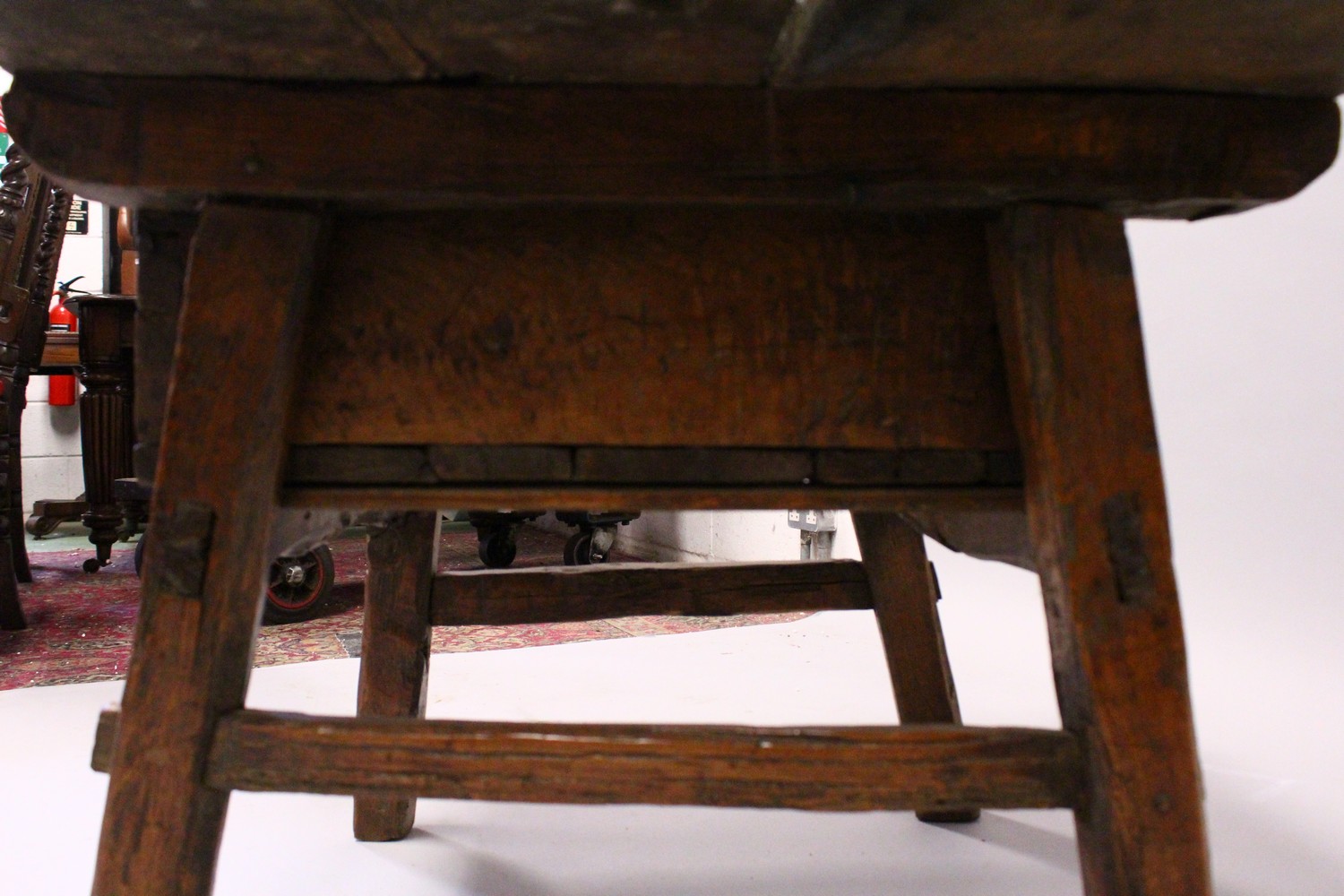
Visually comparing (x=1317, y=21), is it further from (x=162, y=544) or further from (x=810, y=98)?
(x=162, y=544)

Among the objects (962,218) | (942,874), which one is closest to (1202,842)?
(962,218)

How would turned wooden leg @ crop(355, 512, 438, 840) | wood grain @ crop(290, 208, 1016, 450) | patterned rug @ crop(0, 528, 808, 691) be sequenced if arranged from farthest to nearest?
patterned rug @ crop(0, 528, 808, 691)
turned wooden leg @ crop(355, 512, 438, 840)
wood grain @ crop(290, 208, 1016, 450)

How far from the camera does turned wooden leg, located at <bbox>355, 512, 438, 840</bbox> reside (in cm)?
110

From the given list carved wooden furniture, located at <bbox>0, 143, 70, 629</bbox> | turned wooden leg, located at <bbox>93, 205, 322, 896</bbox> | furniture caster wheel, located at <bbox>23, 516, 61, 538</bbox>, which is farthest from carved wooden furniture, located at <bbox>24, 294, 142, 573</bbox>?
turned wooden leg, located at <bbox>93, 205, 322, 896</bbox>

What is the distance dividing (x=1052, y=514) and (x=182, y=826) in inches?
21.0

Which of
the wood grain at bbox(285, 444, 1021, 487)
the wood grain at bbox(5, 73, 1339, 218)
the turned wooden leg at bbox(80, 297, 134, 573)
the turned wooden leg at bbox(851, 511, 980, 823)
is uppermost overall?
the turned wooden leg at bbox(80, 297, 134, 573)

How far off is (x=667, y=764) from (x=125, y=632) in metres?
2.23

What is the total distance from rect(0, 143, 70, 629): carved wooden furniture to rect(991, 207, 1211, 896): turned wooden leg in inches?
91.4

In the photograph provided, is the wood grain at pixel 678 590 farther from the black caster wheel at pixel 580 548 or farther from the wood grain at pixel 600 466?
the black caster wheel at pixel 580 548

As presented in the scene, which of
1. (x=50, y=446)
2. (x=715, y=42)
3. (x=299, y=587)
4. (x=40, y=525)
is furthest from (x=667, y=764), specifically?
(x=50, y=446)

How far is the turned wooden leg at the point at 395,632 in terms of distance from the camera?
1.10 meters

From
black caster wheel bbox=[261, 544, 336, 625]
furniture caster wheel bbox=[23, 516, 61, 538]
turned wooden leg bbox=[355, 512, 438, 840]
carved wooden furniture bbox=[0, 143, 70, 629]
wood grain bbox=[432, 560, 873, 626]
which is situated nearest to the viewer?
turned wooden leg bbox=[355, 512, 438, 840]

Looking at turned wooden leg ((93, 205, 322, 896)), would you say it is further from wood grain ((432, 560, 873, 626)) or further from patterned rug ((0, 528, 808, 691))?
patterned rug ((0, 528, 808, 691))

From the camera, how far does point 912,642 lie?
1.16m
